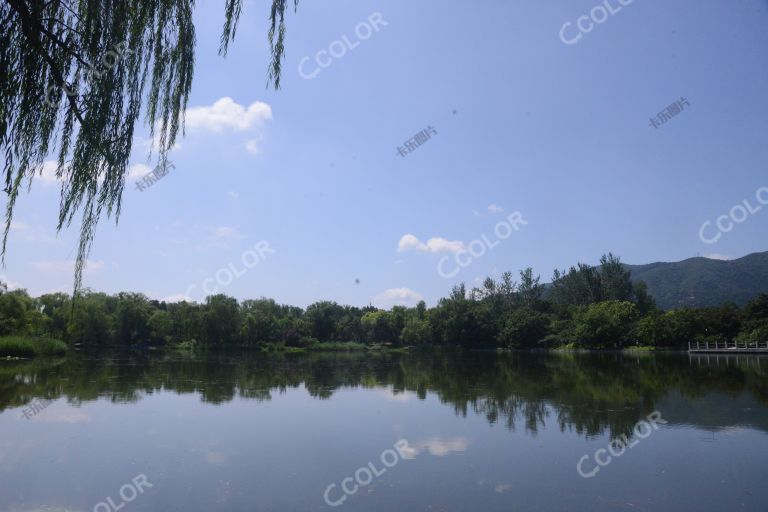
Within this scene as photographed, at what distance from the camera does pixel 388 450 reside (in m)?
9.22

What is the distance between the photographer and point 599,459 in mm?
8430

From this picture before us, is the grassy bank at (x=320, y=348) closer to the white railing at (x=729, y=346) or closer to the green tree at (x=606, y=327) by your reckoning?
the green tree at (x=606, y=327)

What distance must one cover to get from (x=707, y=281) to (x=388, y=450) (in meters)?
169

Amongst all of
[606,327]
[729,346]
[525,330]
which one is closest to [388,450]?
[729,346]

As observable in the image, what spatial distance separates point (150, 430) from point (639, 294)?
7076 centimetres

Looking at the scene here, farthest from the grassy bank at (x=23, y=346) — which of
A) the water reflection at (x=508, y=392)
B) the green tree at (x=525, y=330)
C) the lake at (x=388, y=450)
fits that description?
the green tree at (x=525, y=330)

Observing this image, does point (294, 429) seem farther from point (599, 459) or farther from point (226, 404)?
point (599, 459)

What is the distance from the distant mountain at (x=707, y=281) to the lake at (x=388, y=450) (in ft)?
455

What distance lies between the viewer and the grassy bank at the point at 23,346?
3174 centimetres

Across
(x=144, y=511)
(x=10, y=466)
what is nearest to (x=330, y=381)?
(x=10, y=466)

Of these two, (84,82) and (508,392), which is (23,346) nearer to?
(508,392)

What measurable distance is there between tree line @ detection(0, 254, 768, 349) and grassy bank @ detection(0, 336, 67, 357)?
10.1 ft

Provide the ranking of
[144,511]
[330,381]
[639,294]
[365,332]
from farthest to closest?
[365,332] < [639,294] < [330,381] < [144,511]

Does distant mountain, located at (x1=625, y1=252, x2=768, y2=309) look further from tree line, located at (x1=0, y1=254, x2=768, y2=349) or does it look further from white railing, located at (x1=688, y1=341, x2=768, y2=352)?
white railing, located at (x1=688, y1=341, x2=768, y2=352)
